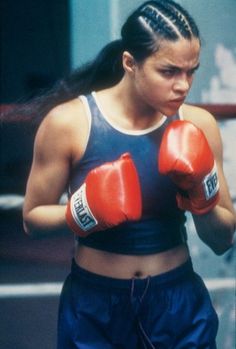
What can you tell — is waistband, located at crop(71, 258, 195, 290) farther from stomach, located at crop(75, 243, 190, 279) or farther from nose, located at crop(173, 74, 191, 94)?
nose, located at crop(173, 74, 191, 94)

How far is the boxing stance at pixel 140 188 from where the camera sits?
97 cm

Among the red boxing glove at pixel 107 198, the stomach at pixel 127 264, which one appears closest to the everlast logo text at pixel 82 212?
the red boxing glove at pixel 107 198

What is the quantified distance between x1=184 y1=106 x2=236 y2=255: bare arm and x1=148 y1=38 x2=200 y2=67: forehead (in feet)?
0.43

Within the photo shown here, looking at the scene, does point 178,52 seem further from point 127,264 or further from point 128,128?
point 127,264

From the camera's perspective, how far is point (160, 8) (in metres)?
1.01

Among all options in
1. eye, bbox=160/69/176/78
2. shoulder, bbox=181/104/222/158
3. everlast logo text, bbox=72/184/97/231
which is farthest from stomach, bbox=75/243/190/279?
eye, bbox=160/69/176/78

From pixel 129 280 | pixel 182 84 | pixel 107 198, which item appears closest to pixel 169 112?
pixel 182 84

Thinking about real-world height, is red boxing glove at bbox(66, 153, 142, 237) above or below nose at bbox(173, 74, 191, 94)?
below

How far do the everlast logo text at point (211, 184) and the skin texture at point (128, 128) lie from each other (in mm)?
58

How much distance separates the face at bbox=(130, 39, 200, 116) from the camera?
967mm

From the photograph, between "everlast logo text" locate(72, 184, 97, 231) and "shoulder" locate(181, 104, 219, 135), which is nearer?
"everlast logo text" locate(72, 184, 97, 231)

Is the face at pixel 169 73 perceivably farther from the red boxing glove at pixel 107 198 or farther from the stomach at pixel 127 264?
the stomach at pixel 127 264

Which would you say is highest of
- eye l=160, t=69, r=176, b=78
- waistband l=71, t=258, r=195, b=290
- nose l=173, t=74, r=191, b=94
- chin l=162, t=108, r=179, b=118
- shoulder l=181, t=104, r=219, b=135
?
eye l=160, t=69, r=176, b=78

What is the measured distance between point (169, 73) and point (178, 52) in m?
0.04
